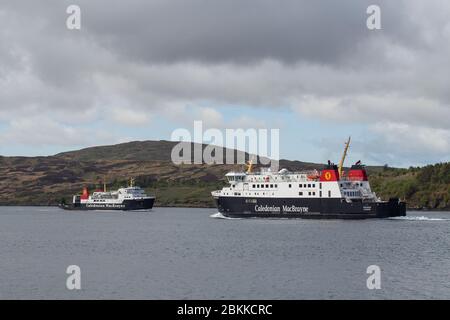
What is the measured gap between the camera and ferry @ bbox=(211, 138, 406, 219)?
97.1 m

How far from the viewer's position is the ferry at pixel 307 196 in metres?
97.1

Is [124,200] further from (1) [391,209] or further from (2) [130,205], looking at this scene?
(1) [391,209]

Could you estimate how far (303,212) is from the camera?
98.9m

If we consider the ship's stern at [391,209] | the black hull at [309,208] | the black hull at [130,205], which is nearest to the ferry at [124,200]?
the black hull at [130,205]

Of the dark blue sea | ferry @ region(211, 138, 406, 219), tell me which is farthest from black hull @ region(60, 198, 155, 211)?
the dark blue sea

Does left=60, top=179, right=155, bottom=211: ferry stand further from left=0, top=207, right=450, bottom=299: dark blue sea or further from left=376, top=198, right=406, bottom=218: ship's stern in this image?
left=0, top=207, right=450, bottom=299: dark blue sea

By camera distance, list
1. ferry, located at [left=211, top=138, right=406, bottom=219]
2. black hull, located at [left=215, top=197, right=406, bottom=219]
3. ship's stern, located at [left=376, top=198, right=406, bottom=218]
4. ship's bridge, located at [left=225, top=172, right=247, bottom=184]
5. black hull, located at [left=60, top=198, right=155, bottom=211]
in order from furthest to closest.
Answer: black hull, located at [left=60, top=198, right=155, bottom=211]
ship's bridge, located at [left=225, top=172, right=247, bottom=184]
ship's stern, located at [left=376, top=198, right=406, bottom=218]
ferry, located at [left=211, top=138, right=406, bottom=219]
black hull, located at [left=215, top=197, right=406, bottom=219]

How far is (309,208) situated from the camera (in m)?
98.5

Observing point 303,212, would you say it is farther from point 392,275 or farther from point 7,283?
point 7,283

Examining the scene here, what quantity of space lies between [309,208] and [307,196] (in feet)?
6.31

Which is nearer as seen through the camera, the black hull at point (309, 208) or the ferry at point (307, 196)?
the black hull at point (309, 208)

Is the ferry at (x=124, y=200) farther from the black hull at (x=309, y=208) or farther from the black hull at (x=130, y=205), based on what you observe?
the black hull at (x=309, y=208)
